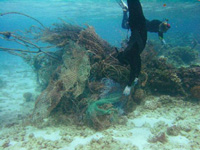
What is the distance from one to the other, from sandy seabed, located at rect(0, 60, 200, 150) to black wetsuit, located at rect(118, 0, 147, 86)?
1.60 metres

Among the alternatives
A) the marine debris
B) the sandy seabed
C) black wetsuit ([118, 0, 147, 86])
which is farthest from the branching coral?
black wetsuit ([118, 0, 147, 86])

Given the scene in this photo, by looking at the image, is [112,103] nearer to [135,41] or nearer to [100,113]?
[100,113]

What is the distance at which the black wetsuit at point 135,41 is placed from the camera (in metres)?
4.33

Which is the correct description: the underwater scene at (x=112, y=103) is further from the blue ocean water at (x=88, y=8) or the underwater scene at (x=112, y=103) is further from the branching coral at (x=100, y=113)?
the blue ocean water at (x=88, y=8)

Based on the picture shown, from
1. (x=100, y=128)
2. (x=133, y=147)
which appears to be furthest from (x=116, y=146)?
(x=100, y=128)

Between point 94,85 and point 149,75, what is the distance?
2637 millimetres

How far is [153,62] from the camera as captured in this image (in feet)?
22.3

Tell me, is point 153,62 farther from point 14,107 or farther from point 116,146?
point 14,107

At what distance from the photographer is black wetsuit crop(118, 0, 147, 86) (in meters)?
4.33

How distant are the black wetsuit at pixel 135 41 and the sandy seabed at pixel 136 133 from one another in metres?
1.60

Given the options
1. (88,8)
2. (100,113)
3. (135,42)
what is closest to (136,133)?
(100,113)

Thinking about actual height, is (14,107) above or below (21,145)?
below

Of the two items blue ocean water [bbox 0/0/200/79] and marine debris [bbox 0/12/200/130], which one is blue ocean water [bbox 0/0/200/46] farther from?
marine debris [bbox 0/12/200/130]

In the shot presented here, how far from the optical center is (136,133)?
4.23 metres
